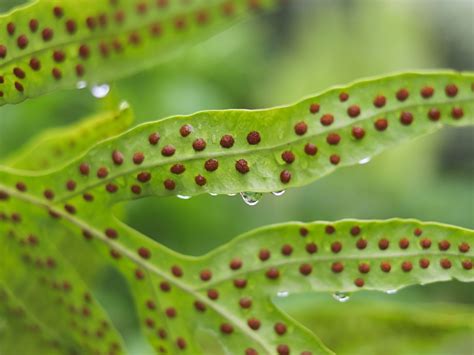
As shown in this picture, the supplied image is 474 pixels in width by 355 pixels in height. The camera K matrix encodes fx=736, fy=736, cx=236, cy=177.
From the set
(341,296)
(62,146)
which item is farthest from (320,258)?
(62,146)

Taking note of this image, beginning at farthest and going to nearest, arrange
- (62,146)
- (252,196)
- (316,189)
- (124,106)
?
(316,189) < (62,146) < (124,106) < (252,196)

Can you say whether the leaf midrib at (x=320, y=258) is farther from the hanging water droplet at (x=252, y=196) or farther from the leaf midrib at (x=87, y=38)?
the leaf midrib at (x=87, y=38)

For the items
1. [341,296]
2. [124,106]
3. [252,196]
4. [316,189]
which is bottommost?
[316,189]

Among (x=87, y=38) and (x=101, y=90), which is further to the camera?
(x=101, y=90)

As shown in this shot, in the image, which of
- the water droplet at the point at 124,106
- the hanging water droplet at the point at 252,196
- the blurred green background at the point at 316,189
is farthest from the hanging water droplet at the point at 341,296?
the water droplet at the point at 124,106

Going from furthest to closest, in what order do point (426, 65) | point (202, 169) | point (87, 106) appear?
point (426, 65)
point (87, 106)
point (202, 169)

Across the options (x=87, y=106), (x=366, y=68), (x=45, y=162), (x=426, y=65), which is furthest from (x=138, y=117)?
(x=426, y=65)

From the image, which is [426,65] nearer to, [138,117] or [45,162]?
[138,117]

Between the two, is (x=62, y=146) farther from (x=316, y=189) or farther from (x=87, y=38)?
(x=316, y=189)
